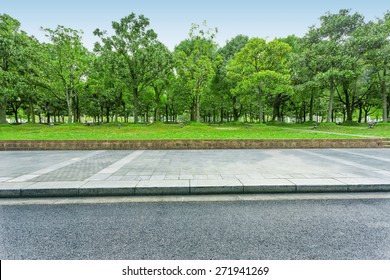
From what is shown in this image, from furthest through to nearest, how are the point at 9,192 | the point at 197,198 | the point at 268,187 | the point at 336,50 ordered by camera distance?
1. the point at 336,50
2. the point at 268,187
3. the point at 9,192
4. the point at 197,198

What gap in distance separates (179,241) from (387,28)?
34.7m

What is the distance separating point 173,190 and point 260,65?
85.2 ft

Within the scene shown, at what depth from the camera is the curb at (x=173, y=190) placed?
15.4ft

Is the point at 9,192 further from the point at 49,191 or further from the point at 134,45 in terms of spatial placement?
the point at 134,45

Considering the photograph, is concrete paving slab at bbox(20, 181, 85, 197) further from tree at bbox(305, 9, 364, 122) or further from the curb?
tree at bbox(305, 9, 364, 122)

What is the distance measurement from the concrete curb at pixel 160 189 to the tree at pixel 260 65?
21.1m

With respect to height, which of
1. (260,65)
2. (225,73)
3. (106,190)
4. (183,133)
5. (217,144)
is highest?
(225,73)

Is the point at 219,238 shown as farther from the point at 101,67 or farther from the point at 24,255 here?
the point at 101,67

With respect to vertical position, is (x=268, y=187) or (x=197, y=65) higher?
(x=197, y=65)

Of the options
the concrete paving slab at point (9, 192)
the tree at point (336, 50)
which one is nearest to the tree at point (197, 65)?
the tree at point (336, 50)

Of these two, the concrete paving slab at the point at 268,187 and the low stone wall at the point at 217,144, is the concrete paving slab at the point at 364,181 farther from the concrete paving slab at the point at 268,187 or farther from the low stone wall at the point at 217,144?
the low stone wall at the point at 217,144

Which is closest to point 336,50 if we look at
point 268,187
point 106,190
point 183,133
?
point 183,133

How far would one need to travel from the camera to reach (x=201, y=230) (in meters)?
3.17

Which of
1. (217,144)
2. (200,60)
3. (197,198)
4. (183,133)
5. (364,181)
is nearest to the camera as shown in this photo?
(197,198)
